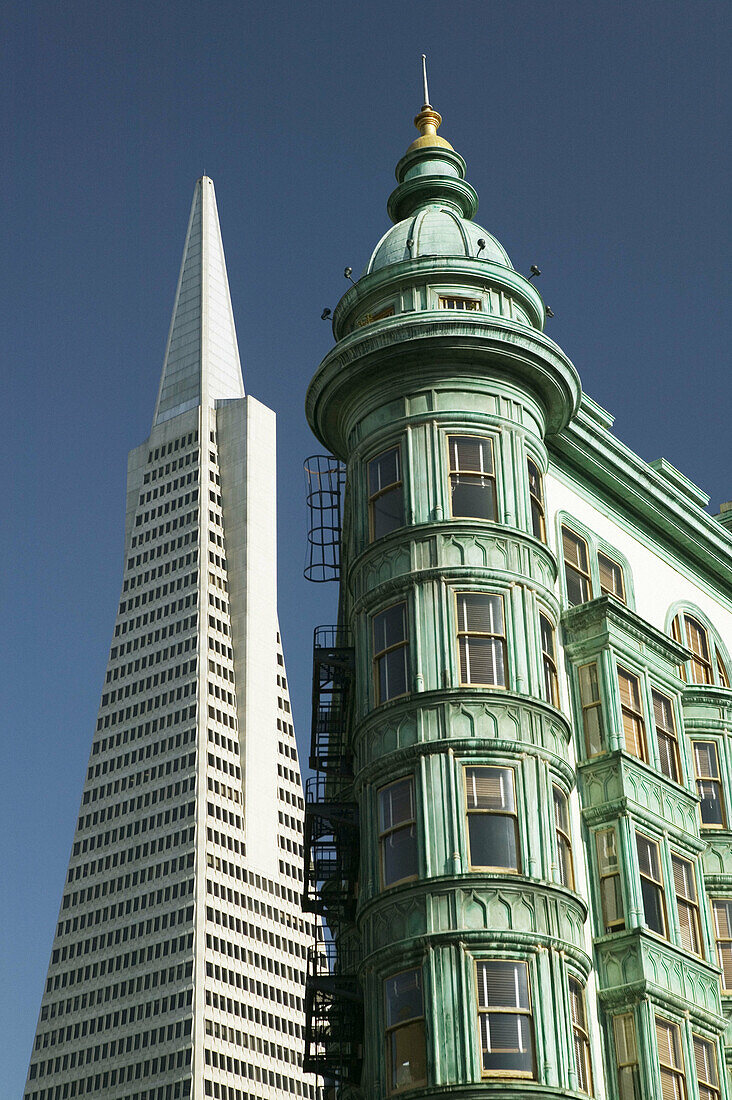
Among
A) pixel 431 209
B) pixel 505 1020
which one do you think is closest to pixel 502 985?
pixel 505 1020

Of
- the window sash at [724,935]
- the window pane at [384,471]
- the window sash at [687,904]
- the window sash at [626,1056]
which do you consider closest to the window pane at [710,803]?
the window sash at [724,935]

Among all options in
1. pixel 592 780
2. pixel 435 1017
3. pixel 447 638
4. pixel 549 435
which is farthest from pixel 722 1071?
pixel 549 435

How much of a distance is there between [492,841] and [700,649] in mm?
17410

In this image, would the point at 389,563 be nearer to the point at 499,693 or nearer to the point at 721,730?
the point at 499,693

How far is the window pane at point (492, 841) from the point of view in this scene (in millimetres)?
34375

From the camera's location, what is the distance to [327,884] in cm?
4438

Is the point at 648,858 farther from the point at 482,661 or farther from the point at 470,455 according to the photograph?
the point at 470,455

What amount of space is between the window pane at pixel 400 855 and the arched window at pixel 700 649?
15927 millimetres

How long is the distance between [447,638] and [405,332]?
8320 millimetres

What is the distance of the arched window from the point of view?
48.8 meters

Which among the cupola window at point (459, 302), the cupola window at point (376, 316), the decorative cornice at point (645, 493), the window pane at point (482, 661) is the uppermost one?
the cupola window at point (376, 316)

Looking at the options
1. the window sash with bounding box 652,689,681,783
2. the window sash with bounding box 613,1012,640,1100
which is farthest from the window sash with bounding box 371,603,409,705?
the window sash with bounding box 613,1012,640,1100

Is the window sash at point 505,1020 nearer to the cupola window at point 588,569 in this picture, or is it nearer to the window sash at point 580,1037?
the window sash at point 580,1037

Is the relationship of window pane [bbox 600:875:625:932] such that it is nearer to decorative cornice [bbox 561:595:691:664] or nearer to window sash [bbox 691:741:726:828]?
decorative cornice [bbox 561:595:691:664]
